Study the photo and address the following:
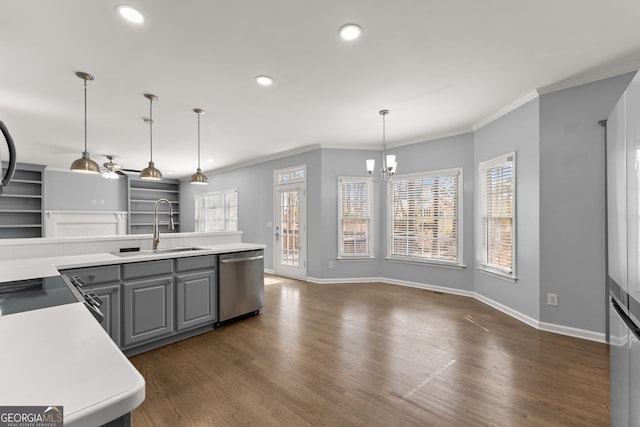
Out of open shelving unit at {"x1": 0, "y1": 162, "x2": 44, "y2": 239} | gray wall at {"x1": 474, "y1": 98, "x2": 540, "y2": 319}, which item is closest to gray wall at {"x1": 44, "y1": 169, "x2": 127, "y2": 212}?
open shelving unit at {"x1": 0, "y1": 162, "x2": 44, "y2": 239}

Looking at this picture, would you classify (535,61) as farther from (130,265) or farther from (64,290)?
(130,265)

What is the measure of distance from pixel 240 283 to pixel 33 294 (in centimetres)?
227

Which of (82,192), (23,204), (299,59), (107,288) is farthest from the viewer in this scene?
(82,192)

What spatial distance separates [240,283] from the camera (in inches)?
142

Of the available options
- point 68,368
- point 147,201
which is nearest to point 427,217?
point 68,368

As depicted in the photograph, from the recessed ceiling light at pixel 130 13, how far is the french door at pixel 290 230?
4089 millimetres

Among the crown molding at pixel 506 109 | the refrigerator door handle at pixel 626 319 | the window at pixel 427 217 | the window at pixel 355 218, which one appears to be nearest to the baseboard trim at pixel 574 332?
the window at pixel 427 217

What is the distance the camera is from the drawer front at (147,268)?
2.63 meters

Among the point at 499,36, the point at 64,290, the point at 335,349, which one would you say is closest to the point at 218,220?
the point at 335,349

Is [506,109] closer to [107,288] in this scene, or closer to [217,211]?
[107,288]

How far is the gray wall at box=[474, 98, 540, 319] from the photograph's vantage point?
3324 mm

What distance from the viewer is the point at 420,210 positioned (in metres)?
5.21

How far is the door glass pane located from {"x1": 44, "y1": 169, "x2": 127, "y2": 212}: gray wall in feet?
18.6

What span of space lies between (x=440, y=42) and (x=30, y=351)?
3.02 metres
